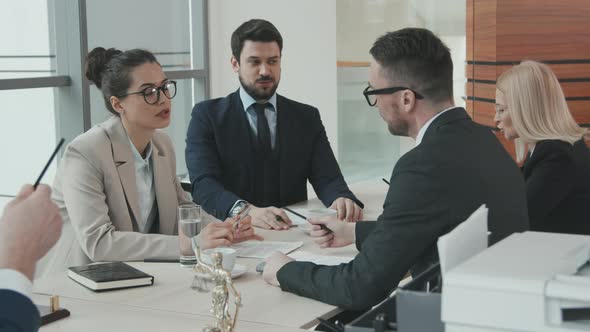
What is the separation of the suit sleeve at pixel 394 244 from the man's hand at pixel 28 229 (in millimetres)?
791

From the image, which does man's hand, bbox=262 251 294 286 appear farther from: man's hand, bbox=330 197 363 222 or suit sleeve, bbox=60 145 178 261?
man's hand, bbox=330 197 363 222

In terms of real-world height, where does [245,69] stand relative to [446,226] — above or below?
above

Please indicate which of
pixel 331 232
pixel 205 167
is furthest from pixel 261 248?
pixel 205 167

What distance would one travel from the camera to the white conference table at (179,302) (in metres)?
1.97

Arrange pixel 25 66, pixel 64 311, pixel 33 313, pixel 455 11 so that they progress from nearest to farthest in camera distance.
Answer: pixel 33 313 → pixel 64 311 → pixel 25 66 → pixel 455 11

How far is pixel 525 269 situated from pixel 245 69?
281 centimetres

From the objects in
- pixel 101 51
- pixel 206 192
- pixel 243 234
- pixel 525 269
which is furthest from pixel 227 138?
pixel 525 269

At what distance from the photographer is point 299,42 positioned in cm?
667

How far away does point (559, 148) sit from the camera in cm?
338

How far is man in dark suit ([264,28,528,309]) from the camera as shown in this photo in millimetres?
2010

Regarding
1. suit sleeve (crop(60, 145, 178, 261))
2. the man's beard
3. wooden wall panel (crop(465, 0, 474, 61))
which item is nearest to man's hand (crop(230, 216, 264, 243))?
suit sleeve (crop(60, 145, 178, 261))

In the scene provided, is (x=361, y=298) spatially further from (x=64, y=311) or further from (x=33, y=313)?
(x=33, y=313)

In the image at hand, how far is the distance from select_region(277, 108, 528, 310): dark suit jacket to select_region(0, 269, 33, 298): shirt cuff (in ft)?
2.85

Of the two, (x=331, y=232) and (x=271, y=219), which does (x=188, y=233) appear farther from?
(x=271, y=219)
